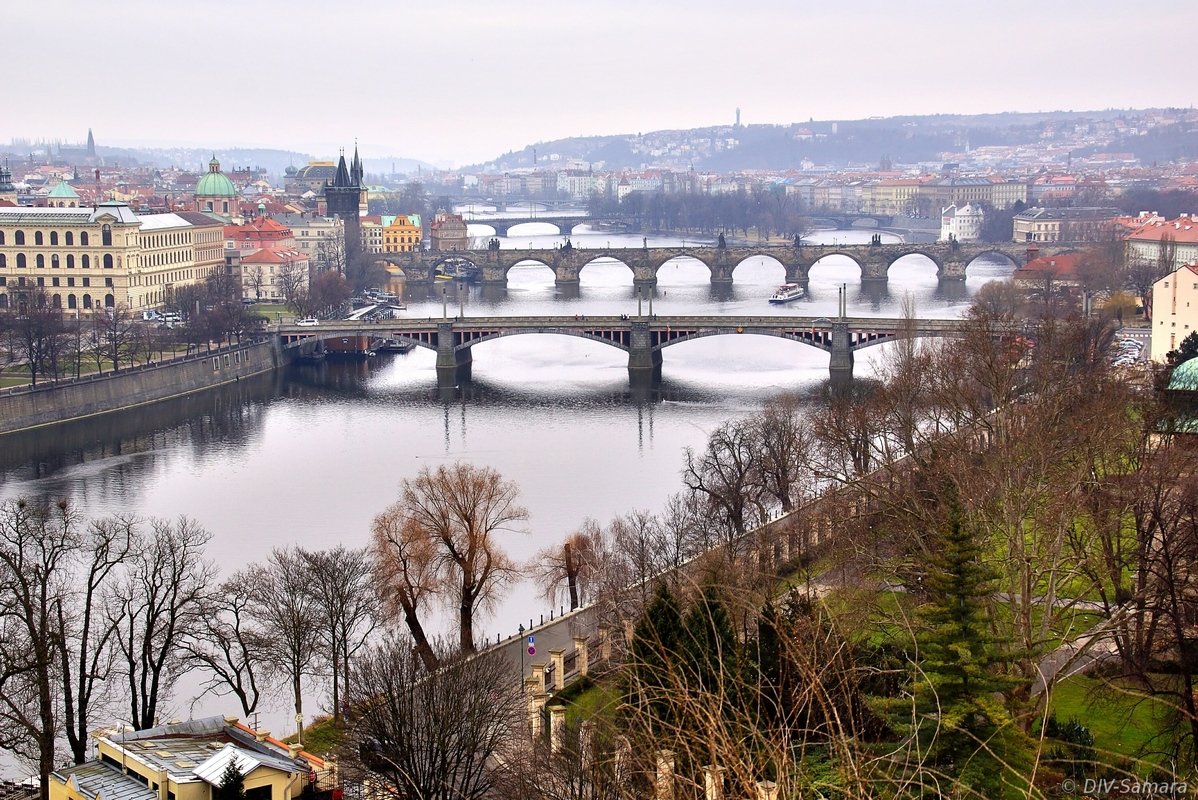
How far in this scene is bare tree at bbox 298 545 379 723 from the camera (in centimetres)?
1625

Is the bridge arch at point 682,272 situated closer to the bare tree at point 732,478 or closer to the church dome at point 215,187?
the church dome at point 215,187

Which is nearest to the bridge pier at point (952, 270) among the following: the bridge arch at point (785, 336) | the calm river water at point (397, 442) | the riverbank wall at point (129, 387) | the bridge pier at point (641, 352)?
the calm river water at point (397, 442)

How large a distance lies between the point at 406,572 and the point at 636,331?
24242 millimetres

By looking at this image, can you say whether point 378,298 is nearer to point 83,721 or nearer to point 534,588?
point 534,588

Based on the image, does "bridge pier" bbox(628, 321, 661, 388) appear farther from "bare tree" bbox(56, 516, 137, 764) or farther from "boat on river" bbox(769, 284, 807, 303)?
"bare tree" bbox(56, 516, 137, 764)

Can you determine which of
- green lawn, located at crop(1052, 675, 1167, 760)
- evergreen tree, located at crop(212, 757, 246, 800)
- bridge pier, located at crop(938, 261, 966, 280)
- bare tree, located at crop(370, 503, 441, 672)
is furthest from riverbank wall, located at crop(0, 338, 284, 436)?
bridge pier, located at crop(938, 261, 966, 280)

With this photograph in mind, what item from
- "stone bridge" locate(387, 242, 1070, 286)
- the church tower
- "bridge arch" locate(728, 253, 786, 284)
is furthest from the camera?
"bridge arch" locate(728, 253, 786, 284)

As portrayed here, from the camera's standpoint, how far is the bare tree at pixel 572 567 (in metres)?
19.4

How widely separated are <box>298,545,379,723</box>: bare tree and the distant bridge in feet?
72.7

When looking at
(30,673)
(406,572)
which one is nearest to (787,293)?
(406,572)

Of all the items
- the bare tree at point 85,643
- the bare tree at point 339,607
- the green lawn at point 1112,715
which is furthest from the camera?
the bare tree at point 339,607

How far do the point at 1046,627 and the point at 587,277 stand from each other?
6025 cm

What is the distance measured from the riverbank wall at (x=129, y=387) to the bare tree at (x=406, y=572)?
1585cm

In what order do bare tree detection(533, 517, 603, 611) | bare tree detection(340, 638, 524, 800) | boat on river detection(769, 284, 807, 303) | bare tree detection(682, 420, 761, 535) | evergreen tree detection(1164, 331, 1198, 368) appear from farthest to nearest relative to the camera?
1. boat on river detection(769, 284, 807, 303)
2. evergreen tree detection(1164, 331, 1198, 368)
3. bare tree detection(682, 420, 761, 535)
4. bare tree detection(533, 517, 603, 611)
5. bare tree detection(340, 638, 524, 800)
